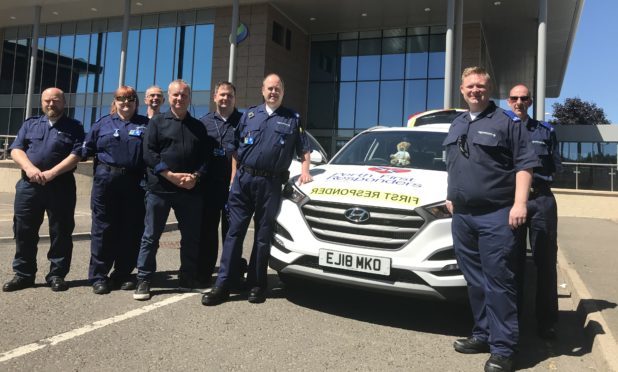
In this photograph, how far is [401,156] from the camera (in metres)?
4.86

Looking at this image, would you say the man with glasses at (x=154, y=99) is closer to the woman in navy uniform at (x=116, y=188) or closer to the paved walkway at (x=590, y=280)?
the woman in navy uniform at (x=116, y=188)

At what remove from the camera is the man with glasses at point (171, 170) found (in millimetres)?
4379

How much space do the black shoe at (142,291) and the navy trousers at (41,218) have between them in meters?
0.85

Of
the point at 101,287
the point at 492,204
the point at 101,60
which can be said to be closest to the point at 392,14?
the point at 101,60

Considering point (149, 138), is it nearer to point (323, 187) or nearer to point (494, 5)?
point (323, 187)

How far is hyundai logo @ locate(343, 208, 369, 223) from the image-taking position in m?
3.74

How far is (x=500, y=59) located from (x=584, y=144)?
715 centimetres

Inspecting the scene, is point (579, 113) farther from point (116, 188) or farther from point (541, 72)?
point (116, 188)

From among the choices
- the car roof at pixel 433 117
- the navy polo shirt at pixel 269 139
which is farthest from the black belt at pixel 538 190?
the car roof at pixel 433 117

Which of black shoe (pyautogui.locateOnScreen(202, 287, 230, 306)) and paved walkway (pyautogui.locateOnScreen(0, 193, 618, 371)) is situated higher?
paved walkway (pyautogui.locateOnScreen(0, 193, 618, 371))

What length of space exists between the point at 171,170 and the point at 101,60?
2383 cm

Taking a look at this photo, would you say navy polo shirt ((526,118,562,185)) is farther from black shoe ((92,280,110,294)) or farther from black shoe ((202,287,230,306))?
black shoe ((92,280,110,294))

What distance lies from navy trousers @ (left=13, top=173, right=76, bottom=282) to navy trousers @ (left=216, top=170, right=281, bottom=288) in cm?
158

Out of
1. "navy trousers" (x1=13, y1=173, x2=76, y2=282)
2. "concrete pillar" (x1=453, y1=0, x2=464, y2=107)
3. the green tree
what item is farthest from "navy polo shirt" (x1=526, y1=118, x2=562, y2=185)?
the green tree
